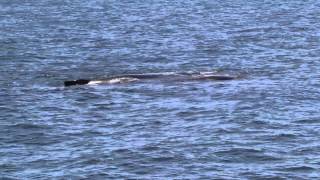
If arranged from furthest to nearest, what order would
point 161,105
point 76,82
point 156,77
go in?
point 156,77, point 76,82, point 161,105

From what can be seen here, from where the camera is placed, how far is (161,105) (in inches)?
1329

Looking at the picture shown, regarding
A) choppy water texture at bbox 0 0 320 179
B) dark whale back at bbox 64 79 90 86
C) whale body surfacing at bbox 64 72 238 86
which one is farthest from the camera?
whale body surfacing at bbox 64 72 238 86

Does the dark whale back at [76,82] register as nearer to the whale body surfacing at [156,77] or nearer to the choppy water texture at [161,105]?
the whale body surfacing at [156,77]

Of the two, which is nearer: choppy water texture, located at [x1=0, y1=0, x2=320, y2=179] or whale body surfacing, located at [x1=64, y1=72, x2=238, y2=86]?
choppy water texture, located at [x1=0, y1=0, x2=320, y2=179]

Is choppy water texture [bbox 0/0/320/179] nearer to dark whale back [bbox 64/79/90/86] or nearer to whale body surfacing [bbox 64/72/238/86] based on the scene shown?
dark whale back [bbox 64/79/90/86]

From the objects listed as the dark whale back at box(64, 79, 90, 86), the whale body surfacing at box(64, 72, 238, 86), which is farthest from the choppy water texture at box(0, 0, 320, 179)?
the whale body surfacing at box(64, 72, 238, 86)

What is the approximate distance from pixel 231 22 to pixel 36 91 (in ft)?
98.1

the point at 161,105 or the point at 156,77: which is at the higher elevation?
the point at 161,105

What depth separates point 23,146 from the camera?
92.7 feet

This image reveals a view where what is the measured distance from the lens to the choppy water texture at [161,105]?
26.1 m

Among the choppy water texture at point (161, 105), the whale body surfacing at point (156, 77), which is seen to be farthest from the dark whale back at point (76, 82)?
the choppy water texture at point (161, 105)

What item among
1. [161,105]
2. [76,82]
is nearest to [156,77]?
[76,82]

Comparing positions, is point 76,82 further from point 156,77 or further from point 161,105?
point 161,105

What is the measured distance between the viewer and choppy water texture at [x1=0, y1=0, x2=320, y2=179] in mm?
26125
